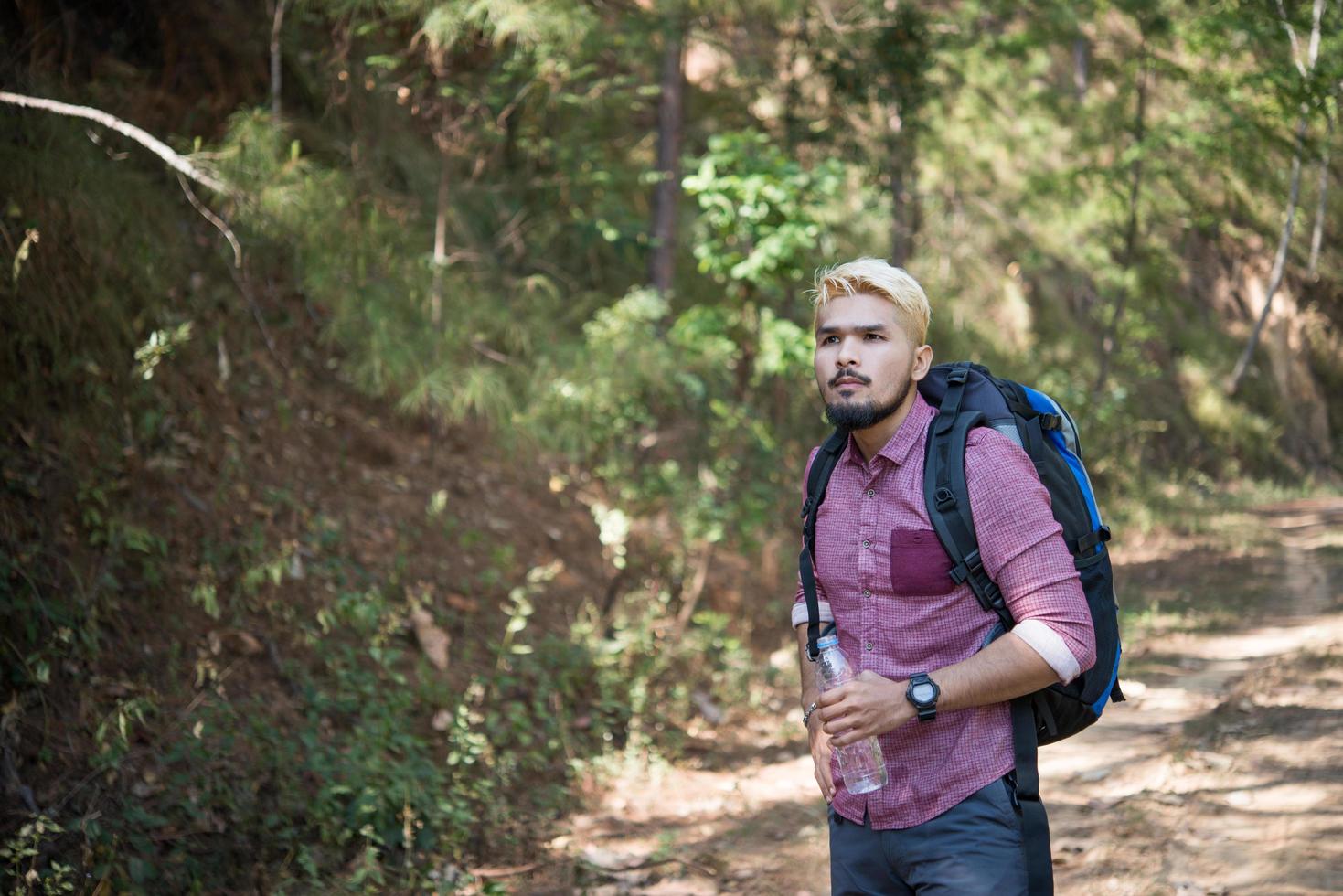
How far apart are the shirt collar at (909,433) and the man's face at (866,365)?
5 cm

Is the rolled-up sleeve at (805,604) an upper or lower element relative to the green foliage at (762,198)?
lower

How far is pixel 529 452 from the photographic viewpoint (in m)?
7.64

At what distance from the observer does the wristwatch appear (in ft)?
6.72

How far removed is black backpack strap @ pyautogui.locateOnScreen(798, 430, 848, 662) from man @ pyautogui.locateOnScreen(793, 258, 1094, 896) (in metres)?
0.03

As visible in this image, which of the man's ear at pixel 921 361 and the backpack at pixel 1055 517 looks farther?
the man's ear at pixel 921 361

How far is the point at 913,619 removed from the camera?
223 cm

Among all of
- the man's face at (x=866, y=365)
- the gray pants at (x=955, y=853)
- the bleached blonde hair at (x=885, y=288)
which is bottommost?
the gray pants at (x=955, y=853)

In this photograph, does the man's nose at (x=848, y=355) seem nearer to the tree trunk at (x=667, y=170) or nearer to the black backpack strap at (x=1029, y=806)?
the black backpack strap at (x=1029, y=806)

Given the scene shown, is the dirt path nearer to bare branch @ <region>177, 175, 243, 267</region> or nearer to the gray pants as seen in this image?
the gray pants

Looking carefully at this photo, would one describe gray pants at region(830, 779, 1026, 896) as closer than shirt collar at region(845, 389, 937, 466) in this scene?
Yes

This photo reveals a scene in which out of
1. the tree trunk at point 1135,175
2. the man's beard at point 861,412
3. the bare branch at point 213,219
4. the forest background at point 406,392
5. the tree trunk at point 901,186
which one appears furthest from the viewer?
the tree trunk at point 1135,175

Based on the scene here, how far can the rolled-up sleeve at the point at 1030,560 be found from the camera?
6.64 feet

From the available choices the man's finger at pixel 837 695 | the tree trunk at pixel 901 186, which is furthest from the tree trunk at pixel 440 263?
the man's finger at pixel 837 695

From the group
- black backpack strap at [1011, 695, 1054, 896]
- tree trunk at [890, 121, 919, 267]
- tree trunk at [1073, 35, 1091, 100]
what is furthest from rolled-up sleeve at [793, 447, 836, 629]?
tree trunk at [1073, 35, 1091, 100]
